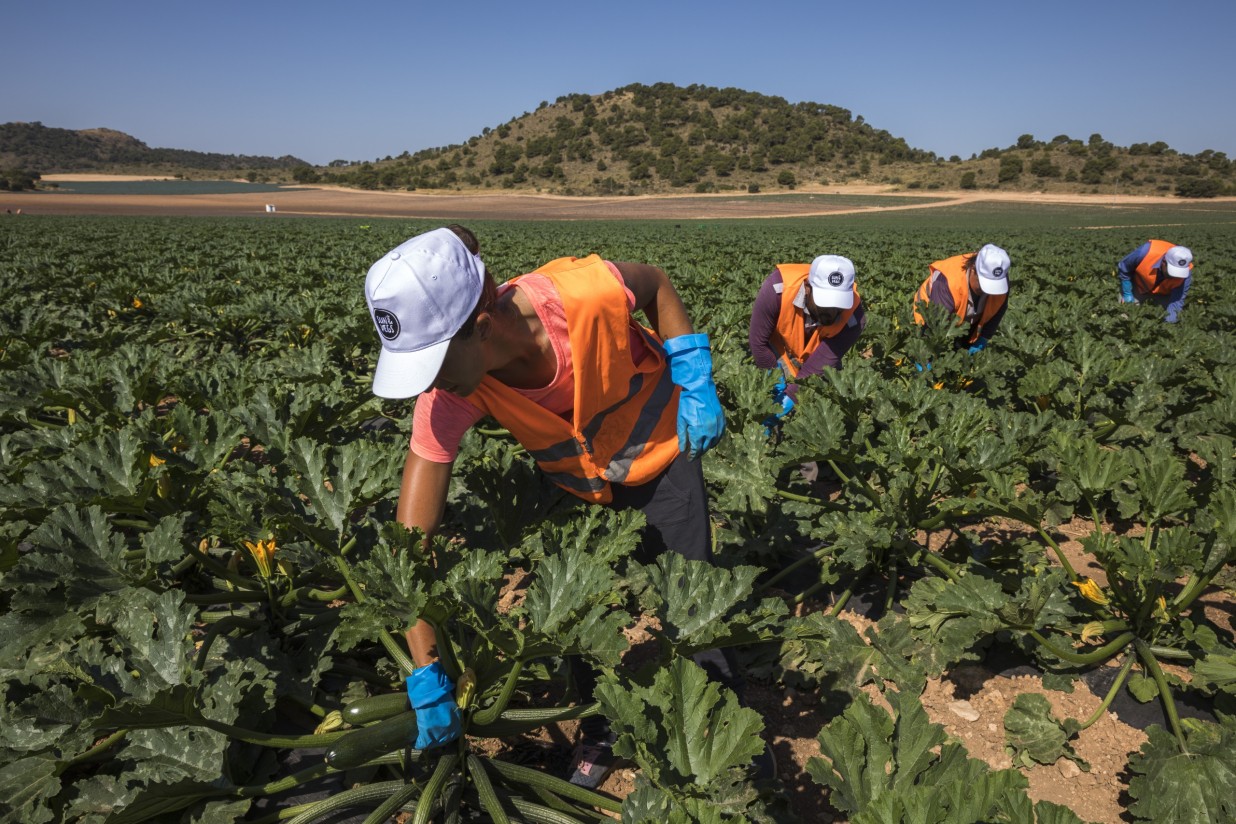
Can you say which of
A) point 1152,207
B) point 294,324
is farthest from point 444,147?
point 294,324

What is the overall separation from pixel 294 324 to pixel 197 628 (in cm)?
514

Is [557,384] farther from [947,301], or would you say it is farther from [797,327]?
[947,301]

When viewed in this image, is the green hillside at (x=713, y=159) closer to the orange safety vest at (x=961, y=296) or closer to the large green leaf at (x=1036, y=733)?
the orange safety vest at (x=961, y=296)

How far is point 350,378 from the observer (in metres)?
6.55

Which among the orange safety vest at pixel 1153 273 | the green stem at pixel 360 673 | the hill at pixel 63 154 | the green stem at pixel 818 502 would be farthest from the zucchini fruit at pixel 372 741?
the hill at pixel 63 154

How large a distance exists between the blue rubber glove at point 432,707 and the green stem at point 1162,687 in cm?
267

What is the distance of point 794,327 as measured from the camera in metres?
5.45

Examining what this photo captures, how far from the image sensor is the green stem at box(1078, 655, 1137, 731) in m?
2.77

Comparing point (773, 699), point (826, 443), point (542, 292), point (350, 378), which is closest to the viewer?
point (542, 292)

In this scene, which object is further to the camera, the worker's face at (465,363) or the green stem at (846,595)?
the green stem at (846,595)

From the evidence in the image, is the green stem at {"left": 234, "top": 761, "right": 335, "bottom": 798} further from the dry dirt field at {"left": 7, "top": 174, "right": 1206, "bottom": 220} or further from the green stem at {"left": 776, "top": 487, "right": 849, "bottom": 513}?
the dry dirt field at {"left": 7, "top": 174, "right": 1206, "bottom": 220}

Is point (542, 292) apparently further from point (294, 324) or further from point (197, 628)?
point (294, 324)

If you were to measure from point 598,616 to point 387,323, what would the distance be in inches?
41.7

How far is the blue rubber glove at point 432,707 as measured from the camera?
2137 millimetres
